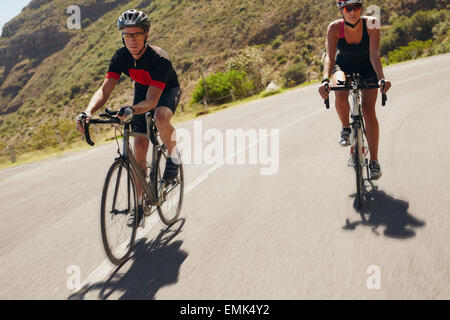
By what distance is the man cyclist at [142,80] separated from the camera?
3.68 metres

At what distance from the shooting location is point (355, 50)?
458 centimetres

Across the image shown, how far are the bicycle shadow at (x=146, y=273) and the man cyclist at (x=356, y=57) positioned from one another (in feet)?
7.88

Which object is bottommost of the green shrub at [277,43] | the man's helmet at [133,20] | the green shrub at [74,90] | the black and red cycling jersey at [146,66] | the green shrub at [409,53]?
the black and red cycling jersey at [146,66]

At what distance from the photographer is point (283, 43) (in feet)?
196

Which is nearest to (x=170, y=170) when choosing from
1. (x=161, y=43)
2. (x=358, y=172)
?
(x=358, y=172)

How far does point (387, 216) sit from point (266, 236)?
1.21 metres

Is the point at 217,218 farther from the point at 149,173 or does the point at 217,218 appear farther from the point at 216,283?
the point at 216,283

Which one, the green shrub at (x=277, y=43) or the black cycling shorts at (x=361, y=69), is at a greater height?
the green shrub at (x=277, y=43)

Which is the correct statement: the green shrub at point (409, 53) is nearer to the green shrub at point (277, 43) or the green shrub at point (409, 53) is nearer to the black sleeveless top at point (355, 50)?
the green shrub at point (277, 43)

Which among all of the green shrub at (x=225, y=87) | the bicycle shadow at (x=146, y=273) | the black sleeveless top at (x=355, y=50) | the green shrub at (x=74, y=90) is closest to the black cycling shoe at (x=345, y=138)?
the black sleeveless top at (x=355, y=50)

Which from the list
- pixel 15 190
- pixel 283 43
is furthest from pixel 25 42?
pixel 15 190

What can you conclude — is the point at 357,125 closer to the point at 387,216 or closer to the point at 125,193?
the point at 387,216

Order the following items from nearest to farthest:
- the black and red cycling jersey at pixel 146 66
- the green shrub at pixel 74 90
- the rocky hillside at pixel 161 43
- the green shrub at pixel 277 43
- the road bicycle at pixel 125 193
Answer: the road bicycle at pixel 125 193
the black and red cycling jersey at pixel 146 66
the rocky hillside at pixel 161 43
the green shrub at pixel 277 43
the green shrub at pixel 74 90
